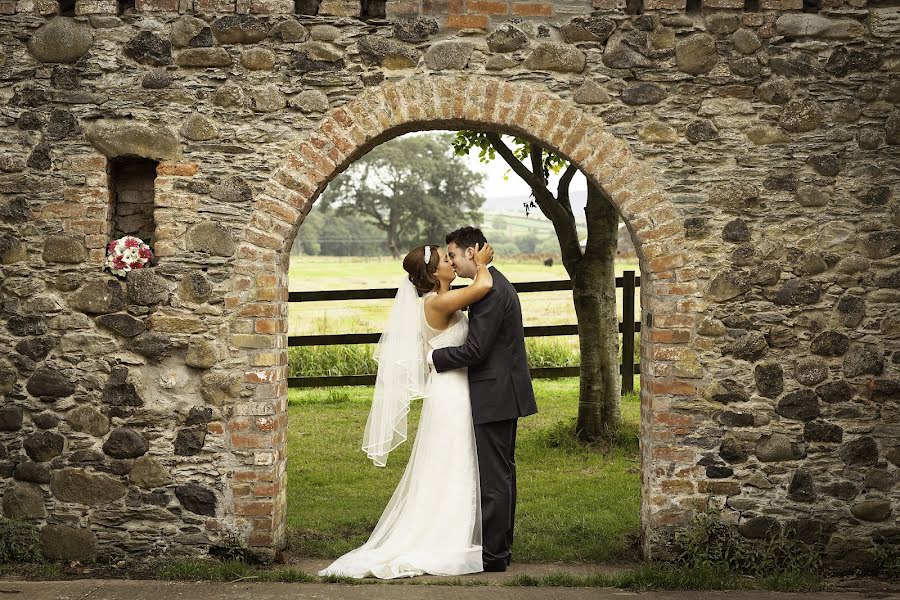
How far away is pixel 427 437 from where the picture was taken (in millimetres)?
5762

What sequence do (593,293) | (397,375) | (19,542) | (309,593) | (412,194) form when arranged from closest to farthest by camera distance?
(309,593) → (19,542) → (397,375) → (593,293) → (412,194)

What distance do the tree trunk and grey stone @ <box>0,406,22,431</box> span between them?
5.40 m

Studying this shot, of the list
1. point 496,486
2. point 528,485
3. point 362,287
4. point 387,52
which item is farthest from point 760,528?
point 362,287

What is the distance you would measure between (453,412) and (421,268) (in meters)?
0.97

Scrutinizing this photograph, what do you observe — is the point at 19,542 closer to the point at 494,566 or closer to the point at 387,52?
the point at 494,566

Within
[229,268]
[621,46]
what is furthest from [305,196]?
[621,46]

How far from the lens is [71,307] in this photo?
216 inches

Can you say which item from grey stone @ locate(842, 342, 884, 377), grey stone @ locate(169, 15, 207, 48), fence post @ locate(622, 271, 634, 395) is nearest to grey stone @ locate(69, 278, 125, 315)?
grey stone @ locate(169, 15, 207, 48)

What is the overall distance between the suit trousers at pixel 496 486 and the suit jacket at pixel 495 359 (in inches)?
4.1

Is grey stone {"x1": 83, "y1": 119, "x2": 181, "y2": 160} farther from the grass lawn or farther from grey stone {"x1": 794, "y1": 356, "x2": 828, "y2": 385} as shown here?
grey stone {"x1": 794, "y1": 356, "x2": 828, "y2": 385}

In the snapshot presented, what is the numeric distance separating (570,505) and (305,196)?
3.50 m

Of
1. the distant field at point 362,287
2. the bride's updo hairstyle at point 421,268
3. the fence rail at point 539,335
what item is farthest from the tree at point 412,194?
the bride's updo hairstyle at point 421,268

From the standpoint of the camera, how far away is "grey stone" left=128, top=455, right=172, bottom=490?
17.9ft

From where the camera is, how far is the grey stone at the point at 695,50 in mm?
5402
